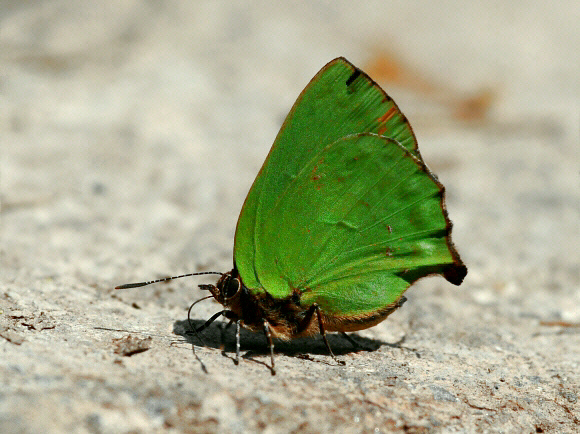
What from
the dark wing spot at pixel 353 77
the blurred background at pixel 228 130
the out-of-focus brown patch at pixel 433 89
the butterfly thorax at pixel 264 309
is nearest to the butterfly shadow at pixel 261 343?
the butterfly thorax at pixel 264 309

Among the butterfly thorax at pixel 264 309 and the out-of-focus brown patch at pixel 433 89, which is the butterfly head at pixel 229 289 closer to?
the butterfly thorax at pixel 264 309

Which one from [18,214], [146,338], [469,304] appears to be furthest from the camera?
[18,214]

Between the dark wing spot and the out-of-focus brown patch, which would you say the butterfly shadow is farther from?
the out-of-focus brown patch

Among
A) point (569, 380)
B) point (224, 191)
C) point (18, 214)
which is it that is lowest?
point (569, 380)

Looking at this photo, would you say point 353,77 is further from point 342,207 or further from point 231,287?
Result: point 231,287

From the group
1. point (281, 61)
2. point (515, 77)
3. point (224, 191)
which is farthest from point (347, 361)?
point (515, 77)

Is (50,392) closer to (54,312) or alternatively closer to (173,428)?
(173,428)

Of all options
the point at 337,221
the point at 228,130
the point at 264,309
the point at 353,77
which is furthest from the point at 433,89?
the point at 264,309
